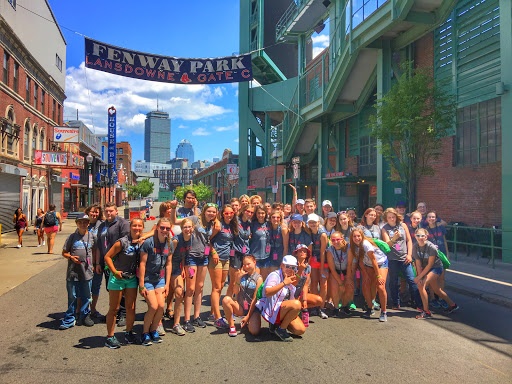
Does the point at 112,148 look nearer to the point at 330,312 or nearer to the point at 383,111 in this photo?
the point at 383,111

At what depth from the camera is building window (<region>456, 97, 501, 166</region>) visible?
12.6 meters

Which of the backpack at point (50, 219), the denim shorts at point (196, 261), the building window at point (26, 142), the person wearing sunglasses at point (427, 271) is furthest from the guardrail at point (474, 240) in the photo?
the building window at point (26, 142)

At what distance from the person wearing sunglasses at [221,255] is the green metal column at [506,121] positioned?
336 inches

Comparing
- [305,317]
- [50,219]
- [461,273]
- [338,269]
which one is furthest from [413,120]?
[50,219]

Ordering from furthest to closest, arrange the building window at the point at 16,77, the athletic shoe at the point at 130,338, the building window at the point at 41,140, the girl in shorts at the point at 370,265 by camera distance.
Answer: the building window at the point at 41,140
the building window at the point at 16,77
the girl in shorts at the point at 370,265
the athletic shoe at the point at 130,338

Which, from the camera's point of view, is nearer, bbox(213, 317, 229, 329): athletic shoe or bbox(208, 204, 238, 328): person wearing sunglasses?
bbox(213, 317, 229, 329): athletic shoe

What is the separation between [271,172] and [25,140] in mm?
19979

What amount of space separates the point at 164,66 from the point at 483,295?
10.1m

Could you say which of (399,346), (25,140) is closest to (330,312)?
(399,346)

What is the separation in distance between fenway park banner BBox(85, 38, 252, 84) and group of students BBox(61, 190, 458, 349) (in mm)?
6197

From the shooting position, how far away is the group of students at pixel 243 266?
193 inches

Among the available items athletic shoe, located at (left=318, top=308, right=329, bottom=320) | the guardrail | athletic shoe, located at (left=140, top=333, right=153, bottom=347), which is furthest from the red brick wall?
athletic shoe, located at (left=140, top=333, right=153, bottom=347)

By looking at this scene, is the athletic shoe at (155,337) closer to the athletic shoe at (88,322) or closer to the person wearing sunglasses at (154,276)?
the person wearing sunglasses at (154,276)

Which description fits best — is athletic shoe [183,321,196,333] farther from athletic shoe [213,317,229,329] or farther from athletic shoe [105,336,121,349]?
athletic shoe [105,336,121,349]
